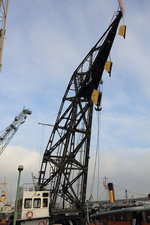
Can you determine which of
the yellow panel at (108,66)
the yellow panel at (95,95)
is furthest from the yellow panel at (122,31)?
the yellow panel at (95,95)

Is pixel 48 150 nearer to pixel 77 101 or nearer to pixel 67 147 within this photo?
pixel 67 147

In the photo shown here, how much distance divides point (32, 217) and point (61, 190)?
178 inches

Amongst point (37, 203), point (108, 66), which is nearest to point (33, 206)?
point (37, 203)

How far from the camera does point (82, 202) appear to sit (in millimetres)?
27203

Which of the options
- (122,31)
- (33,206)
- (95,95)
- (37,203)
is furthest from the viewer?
(95,95)

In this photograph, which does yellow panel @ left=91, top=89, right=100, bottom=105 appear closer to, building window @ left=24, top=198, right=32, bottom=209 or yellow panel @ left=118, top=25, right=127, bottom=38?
yellow panel @ left=118, top=25, right=127, bottom=38

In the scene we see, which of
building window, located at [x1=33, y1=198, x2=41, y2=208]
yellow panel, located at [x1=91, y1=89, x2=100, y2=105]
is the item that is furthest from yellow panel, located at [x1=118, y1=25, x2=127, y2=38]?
building window, located at [x1=33, y1=198, x2=41, y2=208]

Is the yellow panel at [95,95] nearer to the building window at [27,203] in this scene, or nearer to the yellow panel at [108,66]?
the yellow panel at [108,66]

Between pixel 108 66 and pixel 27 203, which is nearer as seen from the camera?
pixel 27 203

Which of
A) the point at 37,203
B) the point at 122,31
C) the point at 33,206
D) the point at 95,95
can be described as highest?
the point at 122,31

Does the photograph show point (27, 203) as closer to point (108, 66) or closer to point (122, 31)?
point (108, 66)

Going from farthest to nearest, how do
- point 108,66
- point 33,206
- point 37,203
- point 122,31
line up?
point 108,66
point 122,31
point 37,203
point 33,206

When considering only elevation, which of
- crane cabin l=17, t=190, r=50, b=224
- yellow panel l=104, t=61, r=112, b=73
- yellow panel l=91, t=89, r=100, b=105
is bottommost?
crane cabin l=17, t=190, r=50, b=224

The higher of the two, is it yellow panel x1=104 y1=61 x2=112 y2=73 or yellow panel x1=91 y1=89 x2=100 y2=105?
yellow panel x1=104 y1=61 x2=112 y2=73
